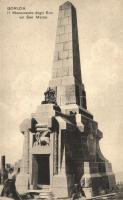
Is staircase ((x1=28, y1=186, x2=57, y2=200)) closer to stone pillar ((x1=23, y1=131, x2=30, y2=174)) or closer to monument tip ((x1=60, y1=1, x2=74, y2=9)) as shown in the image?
stone pillar ((x1=23, y1=131, x2=30, y2=174))

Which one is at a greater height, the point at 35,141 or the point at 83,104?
the point at 83,104

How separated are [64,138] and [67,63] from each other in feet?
16.5

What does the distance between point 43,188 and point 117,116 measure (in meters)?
5.22

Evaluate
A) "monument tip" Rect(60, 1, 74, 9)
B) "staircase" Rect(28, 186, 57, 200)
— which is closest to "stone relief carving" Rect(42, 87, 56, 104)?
"staircase" Rect(28, 186, 57, 200)

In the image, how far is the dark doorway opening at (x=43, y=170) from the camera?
55.8 ft

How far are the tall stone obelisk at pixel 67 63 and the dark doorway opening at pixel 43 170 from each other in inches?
135

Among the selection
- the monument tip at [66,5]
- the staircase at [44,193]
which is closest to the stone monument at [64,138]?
the staircase at [44,193]

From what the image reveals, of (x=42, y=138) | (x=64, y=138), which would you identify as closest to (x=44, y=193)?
(x=42, y=138)

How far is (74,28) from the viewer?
2055 cm

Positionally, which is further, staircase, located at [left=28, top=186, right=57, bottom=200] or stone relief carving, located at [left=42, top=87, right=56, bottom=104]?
stone relief carving, located at [left=42, top=87, right=56, bottom=104]

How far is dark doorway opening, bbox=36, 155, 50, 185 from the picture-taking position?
1700cm

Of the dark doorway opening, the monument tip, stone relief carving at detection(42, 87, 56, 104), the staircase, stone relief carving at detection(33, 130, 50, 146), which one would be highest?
the monument tip

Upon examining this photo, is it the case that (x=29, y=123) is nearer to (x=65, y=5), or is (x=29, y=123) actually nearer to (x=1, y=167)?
(x=1, y=167)

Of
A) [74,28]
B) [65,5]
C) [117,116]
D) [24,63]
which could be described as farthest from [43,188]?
[65,5]
